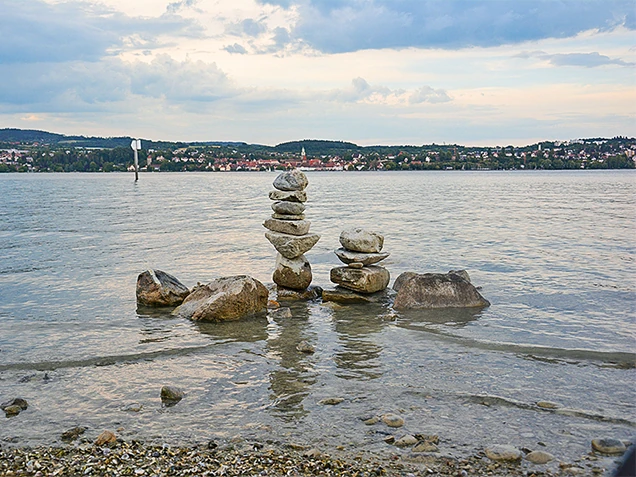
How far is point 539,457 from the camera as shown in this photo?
7402 millimetres

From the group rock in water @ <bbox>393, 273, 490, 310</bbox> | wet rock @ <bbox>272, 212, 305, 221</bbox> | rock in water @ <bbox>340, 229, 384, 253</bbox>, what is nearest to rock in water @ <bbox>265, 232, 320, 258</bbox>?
wet rock @ <bbox>272, 212, 305, 221</bbox>

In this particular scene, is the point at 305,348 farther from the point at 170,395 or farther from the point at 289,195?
the point at 289,195

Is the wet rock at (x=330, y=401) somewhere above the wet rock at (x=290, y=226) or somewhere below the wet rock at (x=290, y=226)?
below

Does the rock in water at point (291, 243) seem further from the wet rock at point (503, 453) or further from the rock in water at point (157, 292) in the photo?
the wet rock at point (503, 453)

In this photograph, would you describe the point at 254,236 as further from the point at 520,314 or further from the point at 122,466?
the point at 122,466

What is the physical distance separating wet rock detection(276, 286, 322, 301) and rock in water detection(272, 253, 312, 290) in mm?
119

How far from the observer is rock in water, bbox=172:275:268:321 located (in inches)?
575

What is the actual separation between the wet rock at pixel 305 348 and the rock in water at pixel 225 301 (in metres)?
2.90

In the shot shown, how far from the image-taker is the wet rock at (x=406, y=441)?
7.83m

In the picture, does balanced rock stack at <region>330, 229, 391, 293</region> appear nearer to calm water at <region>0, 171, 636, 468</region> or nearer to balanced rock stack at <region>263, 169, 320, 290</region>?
balanced rock stack at <region>263, 169, 320, 290</region>

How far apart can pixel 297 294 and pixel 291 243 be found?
4.67 ft

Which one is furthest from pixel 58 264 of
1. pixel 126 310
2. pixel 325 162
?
pixel 325 162

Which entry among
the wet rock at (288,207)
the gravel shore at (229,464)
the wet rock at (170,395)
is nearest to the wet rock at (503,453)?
the gravel shore at (229,464)

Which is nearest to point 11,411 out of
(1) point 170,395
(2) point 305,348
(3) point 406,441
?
(1) point 170,395
